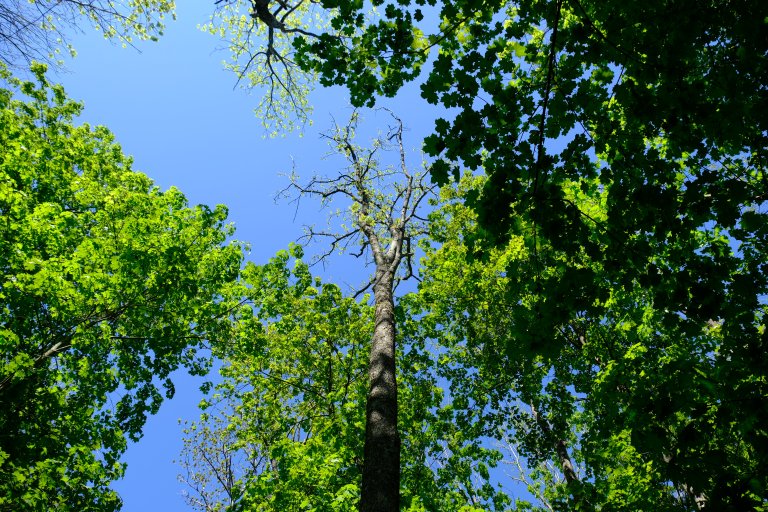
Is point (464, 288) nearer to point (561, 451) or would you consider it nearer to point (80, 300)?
point (561, 451)

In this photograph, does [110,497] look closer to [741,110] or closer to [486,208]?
[486,208]

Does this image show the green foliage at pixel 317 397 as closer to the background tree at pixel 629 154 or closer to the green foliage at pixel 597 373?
the green foliage at pixel 597 373

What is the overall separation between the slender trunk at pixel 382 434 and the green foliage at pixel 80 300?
5.60 m

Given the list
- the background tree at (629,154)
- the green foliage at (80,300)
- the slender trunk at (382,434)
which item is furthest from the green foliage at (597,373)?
the green foliage at (80,300)

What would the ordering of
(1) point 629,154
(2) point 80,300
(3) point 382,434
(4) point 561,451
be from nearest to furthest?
(1) point 629,154 < (3) point 382,434 < (2) point 80,300 < (4) point 561,451

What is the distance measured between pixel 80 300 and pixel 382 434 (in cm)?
677

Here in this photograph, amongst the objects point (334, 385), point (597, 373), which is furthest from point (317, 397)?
point (597, 373)

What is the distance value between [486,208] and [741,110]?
2.16 metres

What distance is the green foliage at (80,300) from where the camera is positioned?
7.62m

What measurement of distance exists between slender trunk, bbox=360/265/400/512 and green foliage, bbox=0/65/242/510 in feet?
18.4

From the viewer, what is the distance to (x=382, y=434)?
5090 mm

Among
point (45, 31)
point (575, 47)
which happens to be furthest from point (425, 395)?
point (45, 31)

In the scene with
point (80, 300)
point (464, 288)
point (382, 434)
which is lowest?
point (382, 434)

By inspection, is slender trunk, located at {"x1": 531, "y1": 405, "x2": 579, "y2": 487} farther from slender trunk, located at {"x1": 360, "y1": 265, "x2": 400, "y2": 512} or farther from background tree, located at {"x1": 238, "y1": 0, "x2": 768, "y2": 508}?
background tree, located at {"x1": 238, "y1": 0, "x2": 768, "y2": 508}
